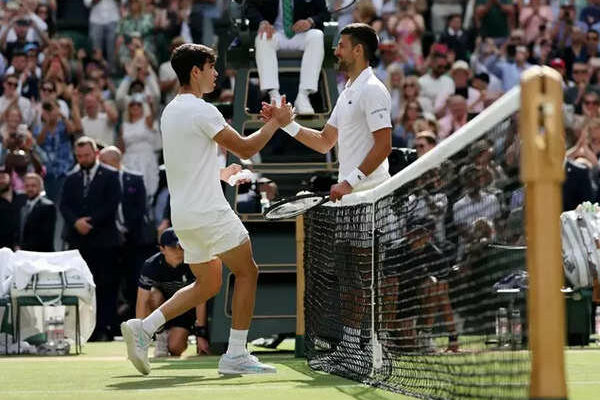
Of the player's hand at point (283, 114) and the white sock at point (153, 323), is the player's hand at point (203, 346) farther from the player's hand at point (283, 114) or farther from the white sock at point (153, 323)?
the player's hand at point (283, 114)

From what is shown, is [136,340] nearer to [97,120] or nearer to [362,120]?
[362,120]

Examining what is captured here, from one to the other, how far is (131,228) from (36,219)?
1127mm

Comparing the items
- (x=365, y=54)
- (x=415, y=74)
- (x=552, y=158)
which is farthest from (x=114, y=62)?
(x=552, y=158)

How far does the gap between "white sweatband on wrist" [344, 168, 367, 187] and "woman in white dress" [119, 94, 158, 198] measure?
33.2ft

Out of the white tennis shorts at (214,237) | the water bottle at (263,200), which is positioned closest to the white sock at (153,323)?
the white tennis shorts at (214,237)

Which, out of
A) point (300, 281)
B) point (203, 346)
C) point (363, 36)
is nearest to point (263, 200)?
point (203, 346)

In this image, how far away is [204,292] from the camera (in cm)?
981

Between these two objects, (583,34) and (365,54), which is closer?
(365,54)

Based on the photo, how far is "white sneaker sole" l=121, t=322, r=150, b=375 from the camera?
966 centimetres

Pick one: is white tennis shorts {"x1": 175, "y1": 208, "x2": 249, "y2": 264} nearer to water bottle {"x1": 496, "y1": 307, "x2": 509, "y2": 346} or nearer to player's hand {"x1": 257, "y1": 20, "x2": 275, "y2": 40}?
water bottle {"x1": 496, "y1": 307, "x2": 509, "y2": 346}

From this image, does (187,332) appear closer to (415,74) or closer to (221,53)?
(221,53)

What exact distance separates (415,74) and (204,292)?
12.8 meters

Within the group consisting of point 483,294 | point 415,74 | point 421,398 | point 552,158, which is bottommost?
point 421,398

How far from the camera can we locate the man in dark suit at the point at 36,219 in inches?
680
